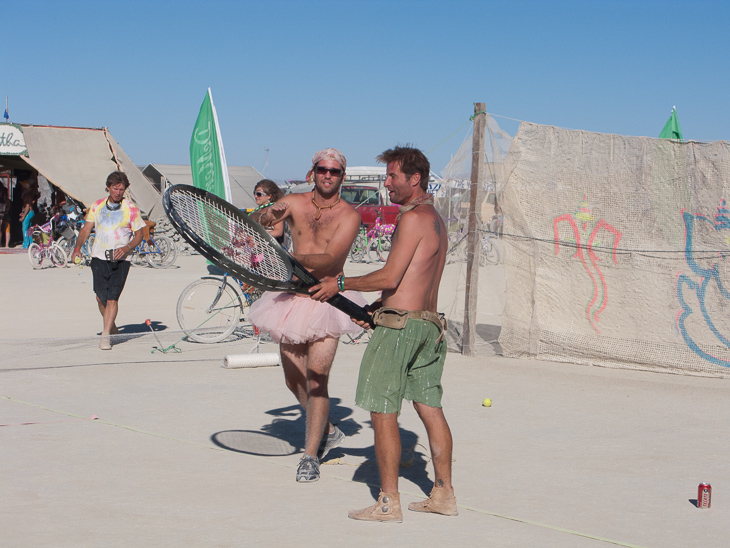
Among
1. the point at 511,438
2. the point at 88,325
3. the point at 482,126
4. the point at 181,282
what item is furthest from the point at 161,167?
the point at 511,438

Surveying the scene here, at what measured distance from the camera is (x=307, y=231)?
5508 mm

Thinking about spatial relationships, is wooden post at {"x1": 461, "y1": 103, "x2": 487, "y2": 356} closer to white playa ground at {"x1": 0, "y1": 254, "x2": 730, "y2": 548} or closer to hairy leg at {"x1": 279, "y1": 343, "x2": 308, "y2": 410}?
white playa ground at {"x1": 0, "y1": 254, "x2": 730, "y2": 548}

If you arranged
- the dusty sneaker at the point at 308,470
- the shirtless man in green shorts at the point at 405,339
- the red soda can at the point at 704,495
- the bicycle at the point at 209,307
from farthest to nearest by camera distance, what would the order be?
the bicycle at the point at 209,307
the dusty sneaker at the point at 308,470
the red soda can at the point at 704,495
the shirtless man in green shorts at the point at 405,339

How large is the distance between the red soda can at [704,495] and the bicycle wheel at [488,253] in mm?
5343

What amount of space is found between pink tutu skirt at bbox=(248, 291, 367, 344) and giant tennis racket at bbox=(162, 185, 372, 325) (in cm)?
56

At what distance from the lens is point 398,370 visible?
4.51m

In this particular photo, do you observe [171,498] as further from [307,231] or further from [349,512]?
[307,231]

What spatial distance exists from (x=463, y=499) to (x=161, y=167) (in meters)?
34.6

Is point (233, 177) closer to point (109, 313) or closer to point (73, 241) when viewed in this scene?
point (73, 241)

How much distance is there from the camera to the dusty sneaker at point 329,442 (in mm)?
5742

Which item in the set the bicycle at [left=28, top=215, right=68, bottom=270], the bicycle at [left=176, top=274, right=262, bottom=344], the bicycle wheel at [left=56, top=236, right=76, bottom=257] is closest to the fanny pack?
the bicycle at [left=176, top=274, right=262, bottom=344]

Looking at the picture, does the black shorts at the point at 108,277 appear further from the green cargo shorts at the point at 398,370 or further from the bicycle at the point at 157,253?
the bicycle at the point at 157,253

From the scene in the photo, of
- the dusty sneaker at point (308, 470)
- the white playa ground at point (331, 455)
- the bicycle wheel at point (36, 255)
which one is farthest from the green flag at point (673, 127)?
the dusty sneaker at point (308, 470)

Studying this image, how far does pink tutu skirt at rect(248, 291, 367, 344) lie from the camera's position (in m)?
5.37
